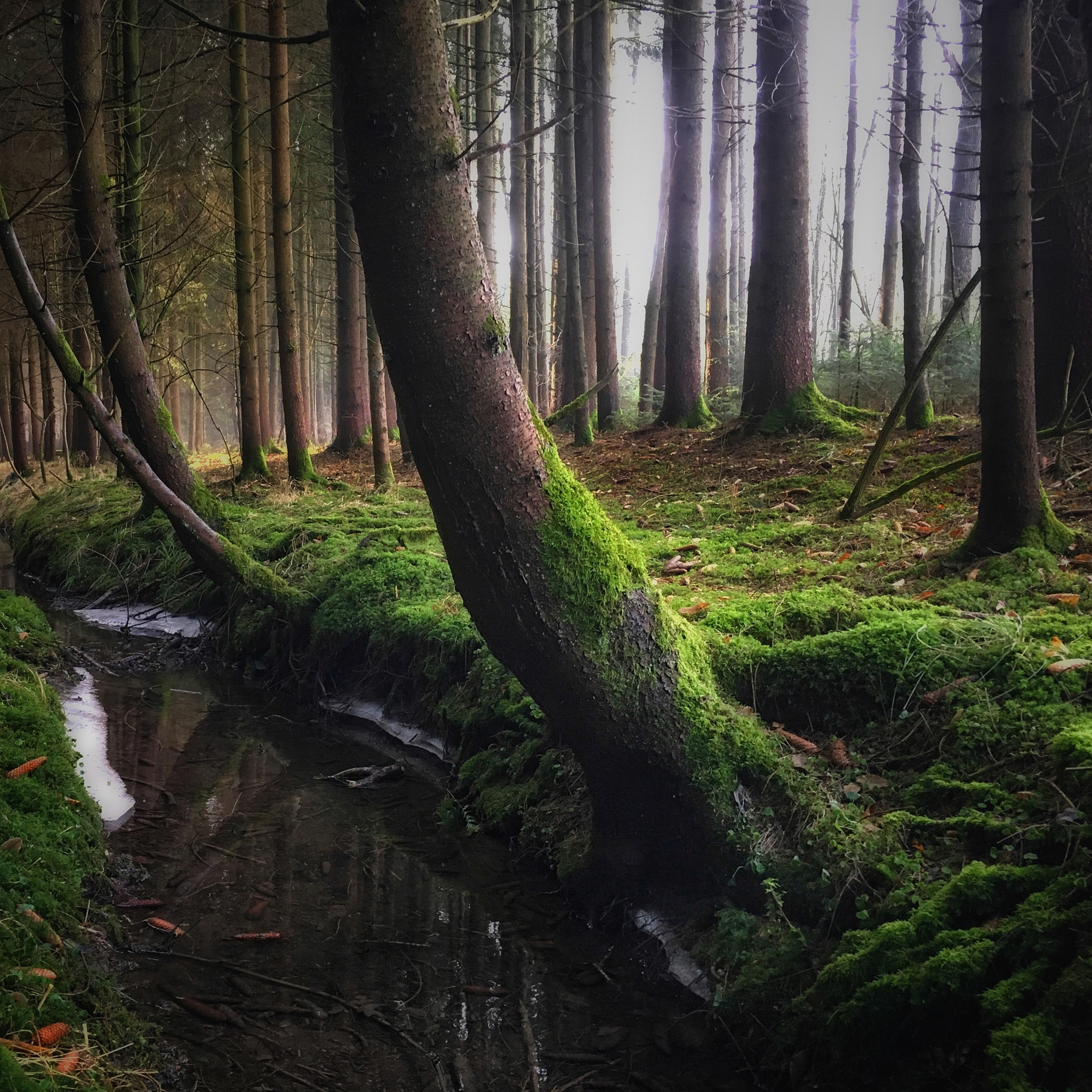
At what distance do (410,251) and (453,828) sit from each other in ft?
11.0

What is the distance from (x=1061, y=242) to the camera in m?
6.89

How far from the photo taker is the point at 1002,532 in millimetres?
4648

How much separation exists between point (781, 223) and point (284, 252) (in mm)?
6761

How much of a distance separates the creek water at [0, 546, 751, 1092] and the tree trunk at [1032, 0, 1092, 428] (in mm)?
5759

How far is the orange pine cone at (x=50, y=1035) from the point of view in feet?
7.76


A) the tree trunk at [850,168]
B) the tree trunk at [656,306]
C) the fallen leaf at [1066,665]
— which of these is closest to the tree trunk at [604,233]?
the tree trunk at [656,306]

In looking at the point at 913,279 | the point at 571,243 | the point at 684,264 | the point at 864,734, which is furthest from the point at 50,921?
the point at 571,243

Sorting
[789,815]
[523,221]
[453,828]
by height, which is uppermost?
[523,221]

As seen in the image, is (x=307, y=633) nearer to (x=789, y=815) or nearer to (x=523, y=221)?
(x=789, y=815)

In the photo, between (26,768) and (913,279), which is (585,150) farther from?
(26,768)

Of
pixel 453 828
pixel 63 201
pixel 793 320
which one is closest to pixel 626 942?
pixel 453 828

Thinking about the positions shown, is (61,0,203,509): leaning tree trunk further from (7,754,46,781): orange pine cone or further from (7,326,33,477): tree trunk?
(7,326,33,477): tree trunk

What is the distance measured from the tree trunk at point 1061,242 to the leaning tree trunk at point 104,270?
8067mm

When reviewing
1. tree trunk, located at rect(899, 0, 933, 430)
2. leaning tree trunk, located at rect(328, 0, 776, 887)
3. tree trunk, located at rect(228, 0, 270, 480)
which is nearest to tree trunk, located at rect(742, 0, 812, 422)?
tree trunk, located at rect(899, 0, 933, 430)
